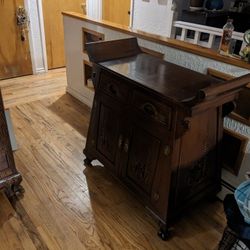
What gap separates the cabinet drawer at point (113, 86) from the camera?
1.56 metres

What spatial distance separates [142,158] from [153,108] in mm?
338

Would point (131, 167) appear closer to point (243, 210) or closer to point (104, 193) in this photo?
point (104, 193)

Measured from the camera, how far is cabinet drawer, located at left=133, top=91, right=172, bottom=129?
133 cm

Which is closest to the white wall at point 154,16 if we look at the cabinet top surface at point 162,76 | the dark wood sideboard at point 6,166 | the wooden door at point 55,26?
the wooden door at point 55,26

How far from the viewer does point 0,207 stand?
173cm

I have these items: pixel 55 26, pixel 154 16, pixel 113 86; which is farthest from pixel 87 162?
pixel 55 26

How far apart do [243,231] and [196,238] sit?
0.46 meters

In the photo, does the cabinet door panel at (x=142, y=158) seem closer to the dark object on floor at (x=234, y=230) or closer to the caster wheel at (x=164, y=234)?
the caster wheel at (x=164, y=234)

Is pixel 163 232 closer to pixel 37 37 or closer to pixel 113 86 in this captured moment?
pixel 113 86

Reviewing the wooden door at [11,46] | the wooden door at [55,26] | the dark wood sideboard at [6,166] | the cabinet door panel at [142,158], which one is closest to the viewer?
the cabinet door panel at [142,158]

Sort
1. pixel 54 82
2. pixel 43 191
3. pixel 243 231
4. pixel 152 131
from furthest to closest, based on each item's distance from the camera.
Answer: pixel 54 82, pixel 43 191, pixel 152 131, pixel 243 231

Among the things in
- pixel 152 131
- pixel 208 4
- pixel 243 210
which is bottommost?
pixel 243 210

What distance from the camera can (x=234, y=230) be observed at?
4.02 feet

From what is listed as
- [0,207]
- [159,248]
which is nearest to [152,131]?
[159,248]
